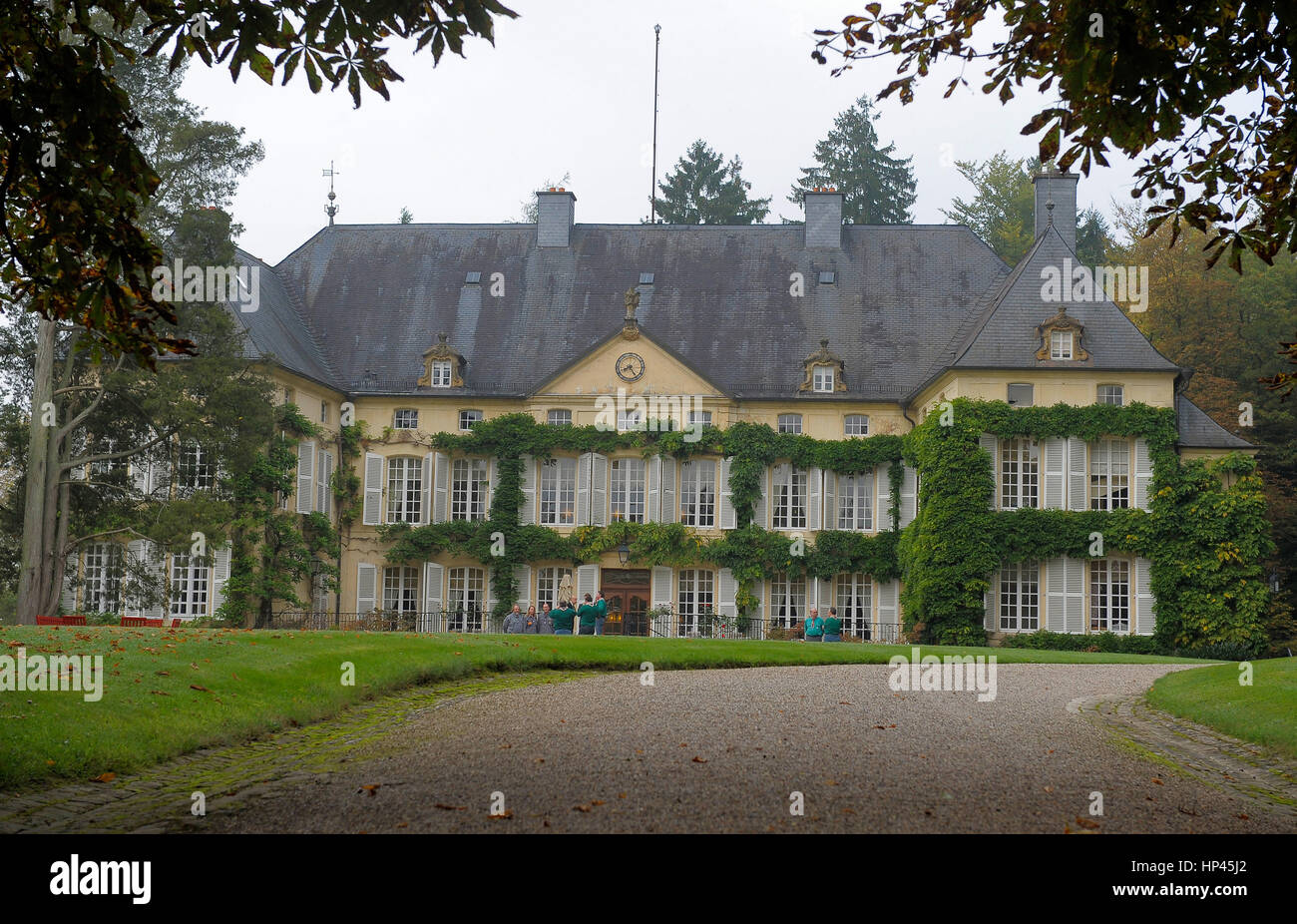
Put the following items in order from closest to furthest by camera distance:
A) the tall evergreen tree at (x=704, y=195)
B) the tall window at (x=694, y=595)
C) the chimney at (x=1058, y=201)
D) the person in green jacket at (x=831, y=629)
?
1. the person in green jacket at (x=831, y=629)
2. the tall window at (x=694, y=595)
3. the chimney at (x=1058, y=201)
4. the tall evergreen tree at (x=704, y=195)

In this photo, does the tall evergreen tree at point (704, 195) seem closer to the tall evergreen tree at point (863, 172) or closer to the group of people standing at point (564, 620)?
the tall evergreen tree at point (863, 172)

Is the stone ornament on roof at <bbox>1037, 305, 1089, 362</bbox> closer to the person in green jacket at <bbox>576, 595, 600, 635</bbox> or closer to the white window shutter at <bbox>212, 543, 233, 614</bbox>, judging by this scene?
the person in green jacket at <bbox>576, 595, 600, 635</bbox>

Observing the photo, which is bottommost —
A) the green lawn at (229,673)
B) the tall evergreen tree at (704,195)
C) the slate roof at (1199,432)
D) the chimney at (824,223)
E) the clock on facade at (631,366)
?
the green lawn at (229,673)

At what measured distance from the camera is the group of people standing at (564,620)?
27125 mm

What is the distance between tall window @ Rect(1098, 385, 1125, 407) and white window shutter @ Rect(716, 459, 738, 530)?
974cm

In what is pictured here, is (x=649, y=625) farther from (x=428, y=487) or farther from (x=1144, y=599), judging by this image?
(x=1144, y=599)

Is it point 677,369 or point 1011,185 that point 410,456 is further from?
point 1011,185

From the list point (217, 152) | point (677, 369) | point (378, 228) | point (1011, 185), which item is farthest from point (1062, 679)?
point (1011, 185)

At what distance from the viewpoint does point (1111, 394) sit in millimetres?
34156

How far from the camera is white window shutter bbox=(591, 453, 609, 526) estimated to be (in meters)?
36.6

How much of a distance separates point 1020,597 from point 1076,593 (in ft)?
4.39

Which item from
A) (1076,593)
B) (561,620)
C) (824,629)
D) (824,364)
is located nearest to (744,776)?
(561,620)

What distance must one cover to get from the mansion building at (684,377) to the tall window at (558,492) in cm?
6

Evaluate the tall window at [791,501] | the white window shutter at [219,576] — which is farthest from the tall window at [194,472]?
the tall window at [791,501]
